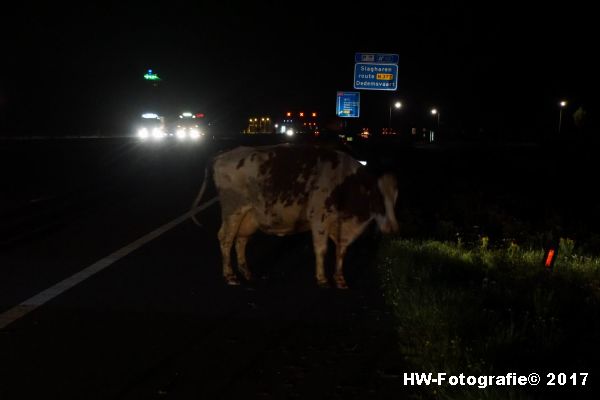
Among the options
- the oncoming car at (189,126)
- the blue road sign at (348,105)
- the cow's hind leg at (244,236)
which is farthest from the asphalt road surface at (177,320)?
the oncoming car at (189,126)

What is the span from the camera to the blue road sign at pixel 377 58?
3098 cm

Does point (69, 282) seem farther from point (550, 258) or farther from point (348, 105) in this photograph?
point (348, 105)

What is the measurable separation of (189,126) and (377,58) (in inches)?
2273

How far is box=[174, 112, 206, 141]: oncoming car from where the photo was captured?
8344 cm

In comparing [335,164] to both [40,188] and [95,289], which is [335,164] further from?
[40,188]

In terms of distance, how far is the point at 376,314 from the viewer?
7.03 metres

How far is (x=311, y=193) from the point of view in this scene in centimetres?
806

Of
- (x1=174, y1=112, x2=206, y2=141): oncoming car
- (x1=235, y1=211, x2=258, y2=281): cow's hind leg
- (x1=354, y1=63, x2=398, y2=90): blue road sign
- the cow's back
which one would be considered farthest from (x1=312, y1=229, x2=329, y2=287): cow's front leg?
(x1=174, y1=112, x2=206, y2=141): oncoming car

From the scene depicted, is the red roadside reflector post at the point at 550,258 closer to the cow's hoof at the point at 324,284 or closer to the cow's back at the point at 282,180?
the cow's back at the point at 282,180

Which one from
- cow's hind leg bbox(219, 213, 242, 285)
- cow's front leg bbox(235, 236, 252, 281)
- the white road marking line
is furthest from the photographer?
cow's front leg bbox(235, 236, 252, 281)

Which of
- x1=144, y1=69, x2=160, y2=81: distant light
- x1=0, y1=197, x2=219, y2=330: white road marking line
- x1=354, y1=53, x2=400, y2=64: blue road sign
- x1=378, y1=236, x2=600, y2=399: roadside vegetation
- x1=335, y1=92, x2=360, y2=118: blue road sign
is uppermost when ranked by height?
x1=144, y1=69, x2=160, y2=81: distant light

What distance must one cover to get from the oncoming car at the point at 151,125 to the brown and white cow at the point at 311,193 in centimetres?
6871

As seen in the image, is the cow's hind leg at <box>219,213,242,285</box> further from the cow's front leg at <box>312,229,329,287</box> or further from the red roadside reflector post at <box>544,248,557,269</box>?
the red roadside reflector post at <box>544,248,557,269</box>

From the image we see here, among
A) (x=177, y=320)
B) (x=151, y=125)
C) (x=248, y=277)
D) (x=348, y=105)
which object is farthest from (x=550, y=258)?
(x=151, y=125)
